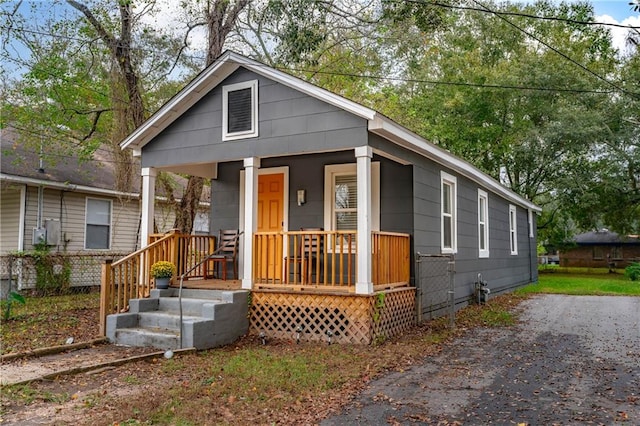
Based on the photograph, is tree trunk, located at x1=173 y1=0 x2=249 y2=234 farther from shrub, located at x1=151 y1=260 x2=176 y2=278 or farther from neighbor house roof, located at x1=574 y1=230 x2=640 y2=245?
neighbor house roof, located at x1=574 y1=230 x2=640 y2=245

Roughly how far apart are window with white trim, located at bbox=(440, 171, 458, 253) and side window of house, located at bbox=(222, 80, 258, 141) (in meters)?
4.05

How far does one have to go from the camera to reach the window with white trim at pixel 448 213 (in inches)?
400

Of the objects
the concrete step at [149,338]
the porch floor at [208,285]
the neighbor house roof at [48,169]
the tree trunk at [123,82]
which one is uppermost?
the tree trunk at [123,82]

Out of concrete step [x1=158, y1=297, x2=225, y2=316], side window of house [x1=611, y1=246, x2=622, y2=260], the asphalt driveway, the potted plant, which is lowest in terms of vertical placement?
the asphalt driveway

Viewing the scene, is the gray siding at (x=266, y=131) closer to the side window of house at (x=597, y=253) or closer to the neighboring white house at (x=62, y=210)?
the neighboring white house at (x=62, y=210)

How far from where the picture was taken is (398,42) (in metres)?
16.0

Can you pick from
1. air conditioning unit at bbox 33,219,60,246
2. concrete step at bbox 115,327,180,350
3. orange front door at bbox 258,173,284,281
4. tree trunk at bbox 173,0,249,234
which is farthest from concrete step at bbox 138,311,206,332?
air conditioning unit at bbox 33,219,60,246

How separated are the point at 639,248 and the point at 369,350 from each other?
121 ft

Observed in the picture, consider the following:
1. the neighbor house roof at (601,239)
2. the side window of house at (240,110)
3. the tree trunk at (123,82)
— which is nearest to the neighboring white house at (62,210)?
the tree trunk at (123,82)

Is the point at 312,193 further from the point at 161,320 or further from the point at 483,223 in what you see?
the point at 483,223

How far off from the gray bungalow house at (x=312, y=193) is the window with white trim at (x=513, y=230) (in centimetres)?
538

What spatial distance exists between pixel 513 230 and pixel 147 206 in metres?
12.0

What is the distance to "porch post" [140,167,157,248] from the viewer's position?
8.95 m

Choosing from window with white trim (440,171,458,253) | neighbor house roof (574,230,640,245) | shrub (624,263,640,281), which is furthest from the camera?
neighbor house roof (574,230,640,245)
